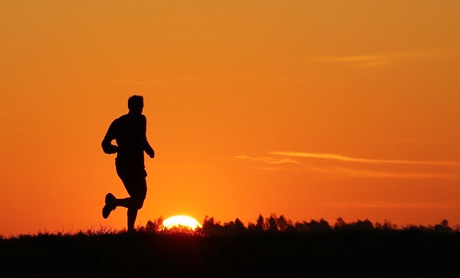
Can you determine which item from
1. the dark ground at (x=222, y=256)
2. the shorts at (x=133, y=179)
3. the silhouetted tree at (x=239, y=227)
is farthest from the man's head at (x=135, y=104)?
the silhouetted tree at (x=239, y=227)

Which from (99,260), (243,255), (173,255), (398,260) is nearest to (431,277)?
(398,260)

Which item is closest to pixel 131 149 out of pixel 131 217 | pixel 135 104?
pixel 135 104

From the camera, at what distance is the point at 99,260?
1819 cm

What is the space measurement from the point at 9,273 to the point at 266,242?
5115mm

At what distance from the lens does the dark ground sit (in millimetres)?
17859

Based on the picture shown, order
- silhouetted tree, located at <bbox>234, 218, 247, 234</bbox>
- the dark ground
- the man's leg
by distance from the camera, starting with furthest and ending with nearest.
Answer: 1. the man's leg
2. silhouetted tree, located at <bbox>234, 218, 247, 234</bbox>
3. the dark ground

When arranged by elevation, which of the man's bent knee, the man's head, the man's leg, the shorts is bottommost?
the man's leg

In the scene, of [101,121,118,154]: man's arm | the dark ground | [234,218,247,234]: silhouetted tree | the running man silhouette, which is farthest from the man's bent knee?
[234,218,247,234]: silhouetted tree

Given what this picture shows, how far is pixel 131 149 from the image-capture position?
21.2m

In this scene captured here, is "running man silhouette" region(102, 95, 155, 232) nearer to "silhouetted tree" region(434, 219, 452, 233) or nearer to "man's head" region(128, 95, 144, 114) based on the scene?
"man's head" region(128, 95, 144, 114)

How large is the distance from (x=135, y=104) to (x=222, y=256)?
430 cm

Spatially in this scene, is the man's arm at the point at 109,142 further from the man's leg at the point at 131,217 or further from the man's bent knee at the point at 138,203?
the man's leg at the point at 131,217

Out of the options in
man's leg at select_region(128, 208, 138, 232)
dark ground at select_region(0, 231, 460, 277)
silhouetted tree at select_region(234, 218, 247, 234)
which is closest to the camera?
dark ground at select_region(0, 231, 460, 277)

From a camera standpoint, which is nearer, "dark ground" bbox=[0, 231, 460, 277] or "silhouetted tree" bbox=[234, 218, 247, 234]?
"dark ground" bbox=[0, 231, 460, 277]
